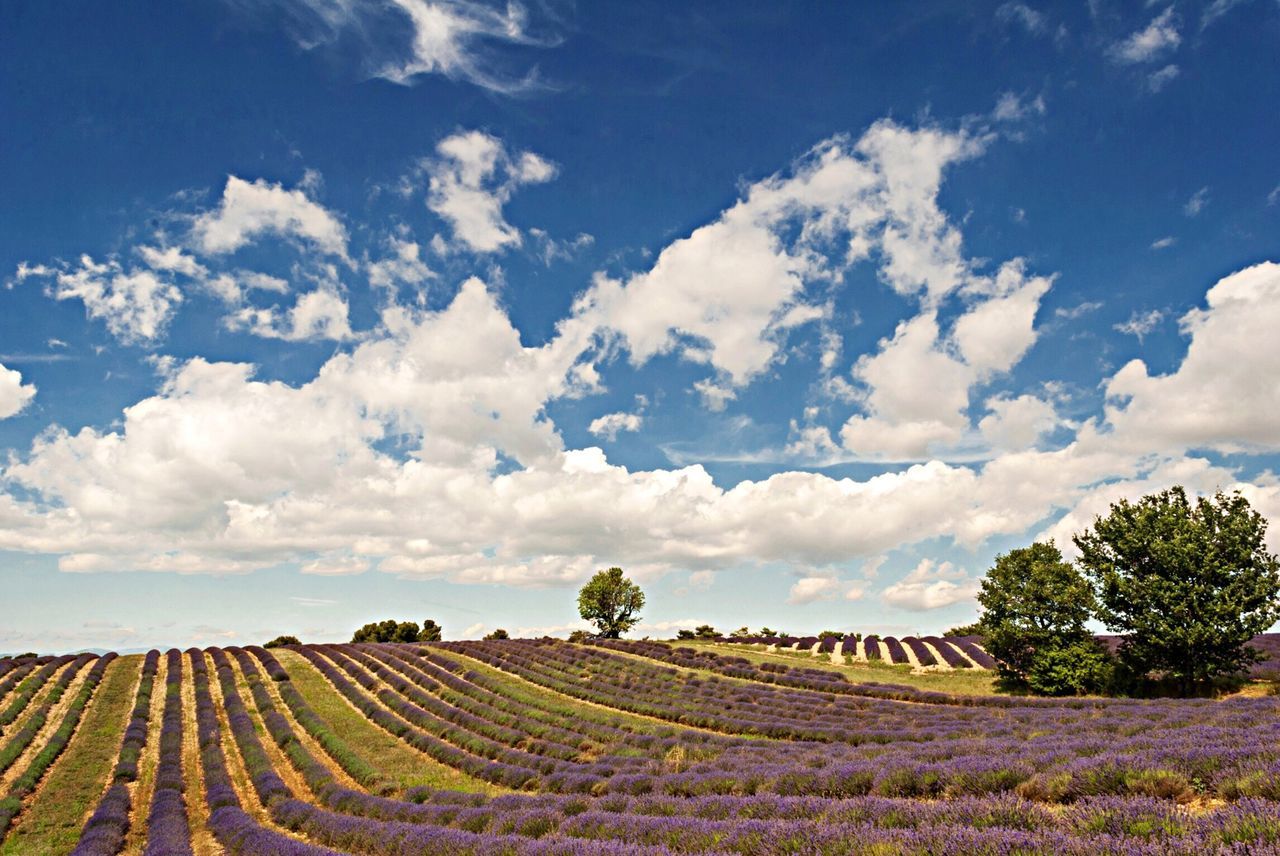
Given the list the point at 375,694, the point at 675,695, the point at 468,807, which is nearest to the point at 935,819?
the point at 468,807

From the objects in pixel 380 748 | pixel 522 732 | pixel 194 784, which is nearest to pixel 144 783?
pixel 194 784

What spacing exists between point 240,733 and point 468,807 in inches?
741

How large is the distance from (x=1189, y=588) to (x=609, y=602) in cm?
5324

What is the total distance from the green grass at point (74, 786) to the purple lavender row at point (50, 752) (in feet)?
0.86

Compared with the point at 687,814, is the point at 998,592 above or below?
above

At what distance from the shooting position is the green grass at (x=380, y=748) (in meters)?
19.9

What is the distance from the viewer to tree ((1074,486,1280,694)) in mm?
28562

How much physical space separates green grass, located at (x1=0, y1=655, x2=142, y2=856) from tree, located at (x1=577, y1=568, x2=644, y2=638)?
1725 inches

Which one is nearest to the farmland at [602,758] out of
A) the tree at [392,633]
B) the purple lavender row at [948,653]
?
the purple lavender row at [948,653]

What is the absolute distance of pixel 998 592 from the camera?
1383 inches

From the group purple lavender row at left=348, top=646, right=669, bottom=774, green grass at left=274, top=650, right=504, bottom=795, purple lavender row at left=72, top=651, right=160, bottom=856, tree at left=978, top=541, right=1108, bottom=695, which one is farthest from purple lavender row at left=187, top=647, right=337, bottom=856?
tree at left=978, top=541, right=1108, bottom=695

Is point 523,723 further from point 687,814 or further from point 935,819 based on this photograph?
point 935,819

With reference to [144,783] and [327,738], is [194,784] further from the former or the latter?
[327,738]

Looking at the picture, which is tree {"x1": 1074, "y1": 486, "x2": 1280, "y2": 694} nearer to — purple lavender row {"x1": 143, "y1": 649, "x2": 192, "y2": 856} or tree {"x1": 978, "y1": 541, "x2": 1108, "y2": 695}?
tree {"x1": 978, "y1": 541, "x2": 1108, "y2": 695}
